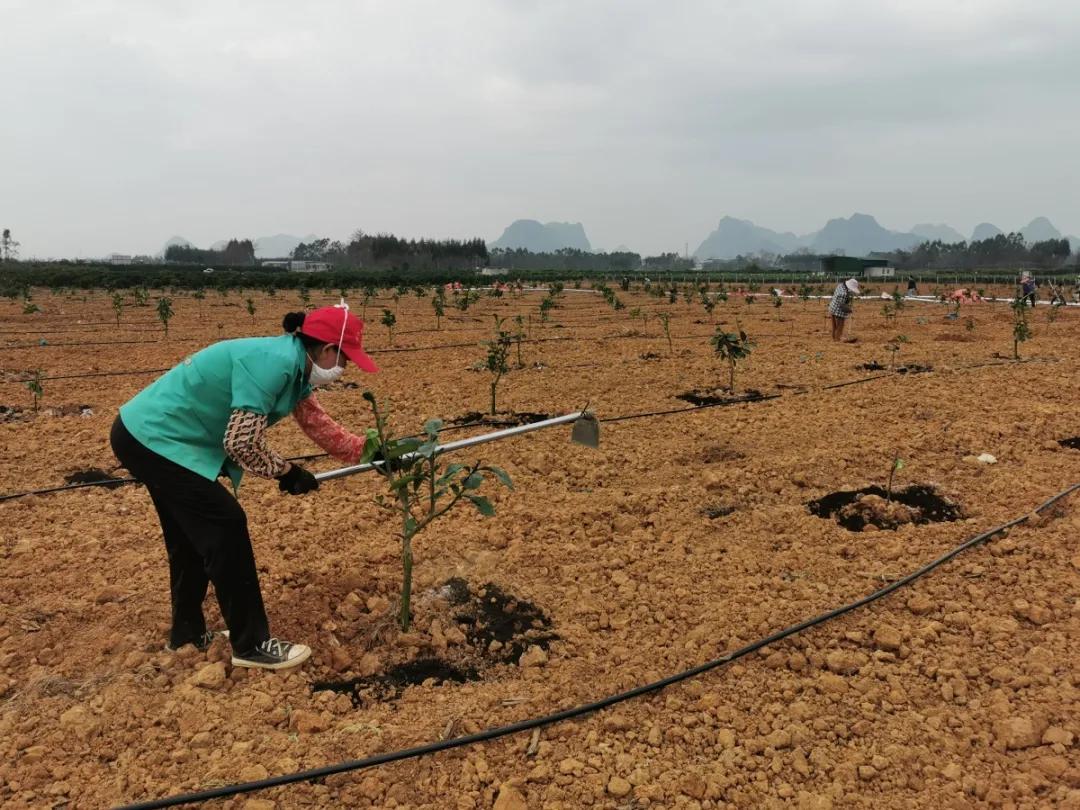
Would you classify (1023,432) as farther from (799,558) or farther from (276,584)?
(276,584)

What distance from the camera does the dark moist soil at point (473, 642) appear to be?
8.92 ft

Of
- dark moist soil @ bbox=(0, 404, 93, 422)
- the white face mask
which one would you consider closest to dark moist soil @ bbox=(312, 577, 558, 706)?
the white face mask

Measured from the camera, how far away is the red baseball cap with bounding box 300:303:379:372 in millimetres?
2564

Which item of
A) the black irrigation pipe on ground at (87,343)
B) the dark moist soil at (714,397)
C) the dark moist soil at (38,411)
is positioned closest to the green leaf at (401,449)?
the dark moist soil at (714,397)

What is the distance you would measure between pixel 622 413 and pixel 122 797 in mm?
5092

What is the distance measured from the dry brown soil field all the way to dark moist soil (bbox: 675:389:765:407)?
1.01 metres

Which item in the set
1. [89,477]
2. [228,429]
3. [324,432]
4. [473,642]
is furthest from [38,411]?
[473,642]

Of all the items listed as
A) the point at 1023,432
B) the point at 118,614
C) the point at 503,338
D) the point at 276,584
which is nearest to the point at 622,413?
the point at 503,338

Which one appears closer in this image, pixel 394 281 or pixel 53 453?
pixel 53 453

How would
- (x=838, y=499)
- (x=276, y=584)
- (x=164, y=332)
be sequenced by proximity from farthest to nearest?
(x=164, y=332), (x=838, y=499), (x=276, y=584)

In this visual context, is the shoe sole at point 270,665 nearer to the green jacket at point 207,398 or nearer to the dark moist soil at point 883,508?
the green jacket at point 207,398

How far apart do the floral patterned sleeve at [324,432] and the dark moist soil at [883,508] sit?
2.70 m

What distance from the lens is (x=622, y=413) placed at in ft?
22.0

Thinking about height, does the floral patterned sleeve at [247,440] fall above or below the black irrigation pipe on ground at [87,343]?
above
